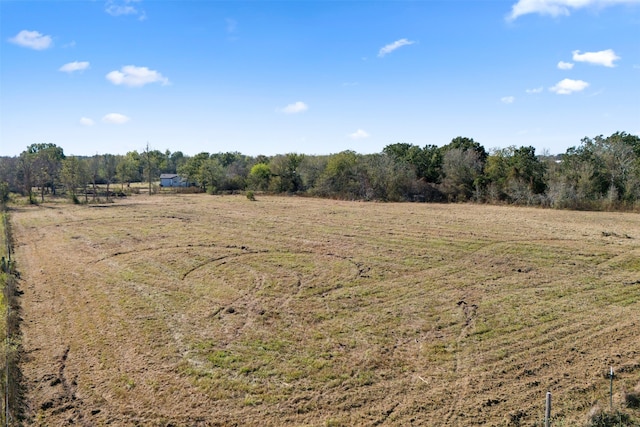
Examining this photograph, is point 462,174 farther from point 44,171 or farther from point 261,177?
point 44,171

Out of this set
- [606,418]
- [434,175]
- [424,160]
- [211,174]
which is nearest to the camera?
[606,418]

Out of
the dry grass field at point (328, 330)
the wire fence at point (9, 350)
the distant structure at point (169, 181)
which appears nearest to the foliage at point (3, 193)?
the dry grass field at point (328, 330)

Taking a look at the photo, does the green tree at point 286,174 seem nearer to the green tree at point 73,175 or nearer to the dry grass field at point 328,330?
the green tree at point 73,175

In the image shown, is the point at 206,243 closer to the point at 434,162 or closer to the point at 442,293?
the point at 442,293

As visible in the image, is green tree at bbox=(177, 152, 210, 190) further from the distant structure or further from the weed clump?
the weed clump

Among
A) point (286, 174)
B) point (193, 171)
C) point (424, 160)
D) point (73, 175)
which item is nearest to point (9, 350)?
point (73, 175)
